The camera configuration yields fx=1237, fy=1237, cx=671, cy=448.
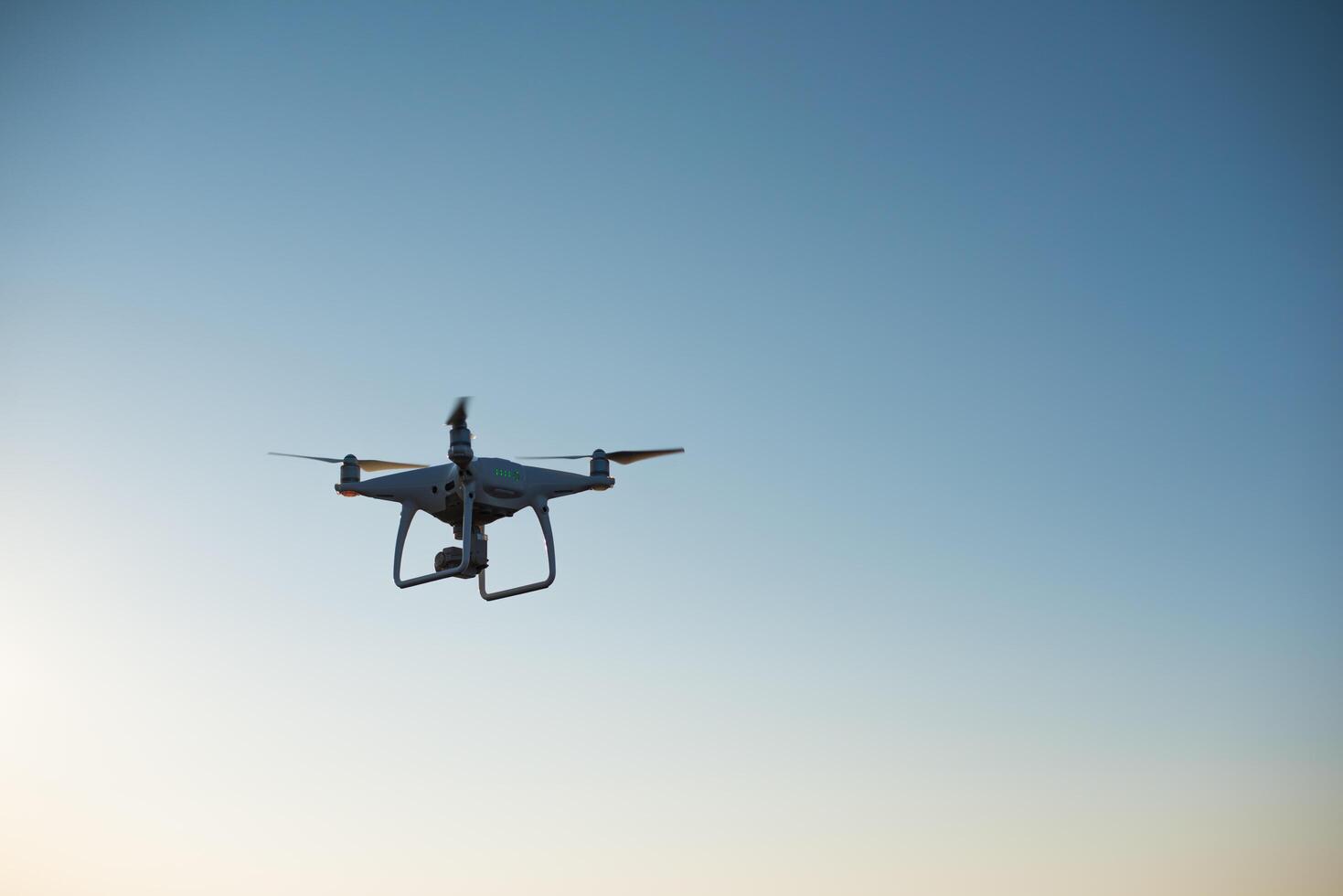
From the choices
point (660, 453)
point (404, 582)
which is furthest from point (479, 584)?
point (660, 453)

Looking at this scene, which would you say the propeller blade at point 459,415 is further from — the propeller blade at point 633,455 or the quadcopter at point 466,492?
the propeller blade at point 633,455

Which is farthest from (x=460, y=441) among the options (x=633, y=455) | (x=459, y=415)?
(x=633, y=455)

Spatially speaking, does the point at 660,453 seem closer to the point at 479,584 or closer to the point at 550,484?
the point at 550,484

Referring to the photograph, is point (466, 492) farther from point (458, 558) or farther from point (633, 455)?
point (633, 455)

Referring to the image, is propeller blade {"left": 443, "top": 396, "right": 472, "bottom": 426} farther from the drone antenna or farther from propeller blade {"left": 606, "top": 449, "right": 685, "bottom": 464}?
propeller blade {"left": 606, "top": 449, "right": 685, "bottom": 464}

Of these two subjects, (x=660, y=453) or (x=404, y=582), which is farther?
(x=660, y=453)

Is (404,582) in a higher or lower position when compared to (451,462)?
lower
